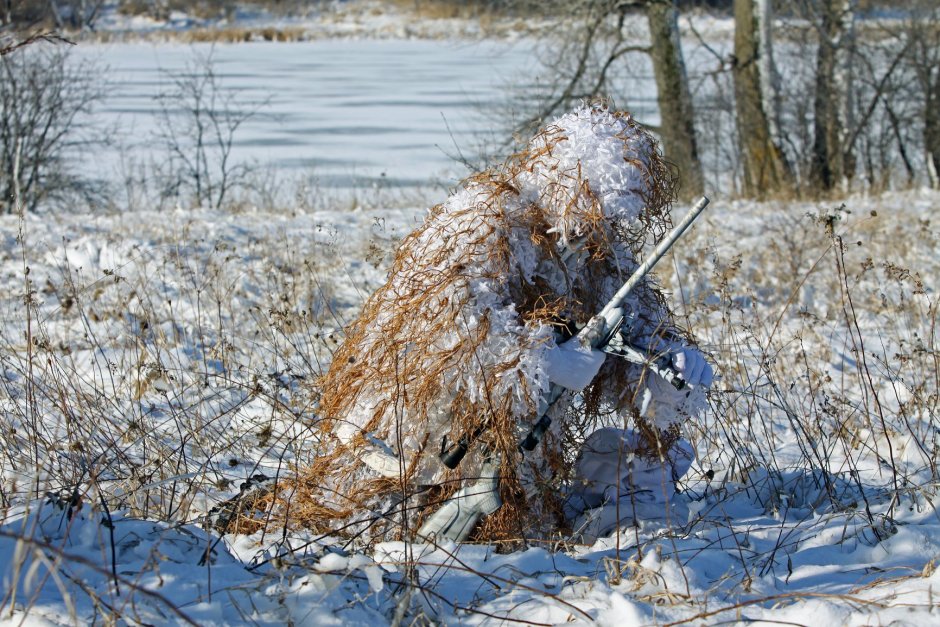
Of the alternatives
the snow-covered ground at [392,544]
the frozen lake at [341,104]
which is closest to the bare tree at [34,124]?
the frozen lake at [341,104]

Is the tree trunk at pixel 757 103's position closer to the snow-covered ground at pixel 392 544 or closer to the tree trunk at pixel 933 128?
the tree trunk at pixel 933 128

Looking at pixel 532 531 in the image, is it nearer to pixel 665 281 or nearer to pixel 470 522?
pixel 470 522

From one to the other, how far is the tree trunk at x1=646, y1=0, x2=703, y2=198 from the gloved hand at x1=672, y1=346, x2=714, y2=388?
30.5 feet

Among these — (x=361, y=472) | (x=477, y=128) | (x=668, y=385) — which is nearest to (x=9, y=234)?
(x=361, y=472)

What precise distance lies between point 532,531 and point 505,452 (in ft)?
1.06

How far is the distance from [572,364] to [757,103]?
979cm

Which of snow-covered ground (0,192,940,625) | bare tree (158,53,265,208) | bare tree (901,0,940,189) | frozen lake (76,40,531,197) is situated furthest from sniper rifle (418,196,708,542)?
bare tree (901,0,940,189)

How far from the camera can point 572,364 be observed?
100 inches

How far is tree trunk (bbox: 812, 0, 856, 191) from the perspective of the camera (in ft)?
37.7

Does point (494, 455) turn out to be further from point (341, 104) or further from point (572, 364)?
point (341, 104)

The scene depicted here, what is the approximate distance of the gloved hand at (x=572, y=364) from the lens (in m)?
2.53

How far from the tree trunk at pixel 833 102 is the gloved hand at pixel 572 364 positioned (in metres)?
10.1

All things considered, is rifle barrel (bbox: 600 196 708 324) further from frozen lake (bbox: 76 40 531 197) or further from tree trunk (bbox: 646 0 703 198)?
tree trunk (bbox: 646 0 703 198)

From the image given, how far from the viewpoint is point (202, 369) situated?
179 inches
